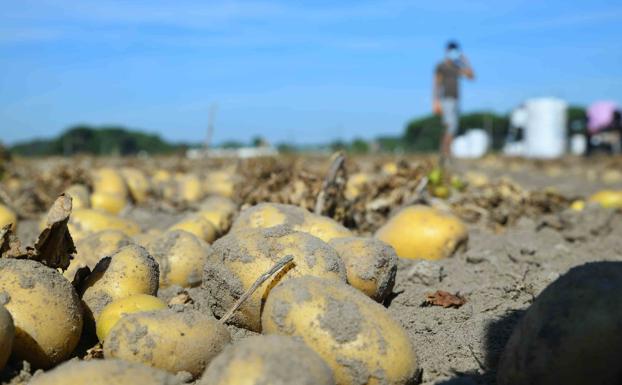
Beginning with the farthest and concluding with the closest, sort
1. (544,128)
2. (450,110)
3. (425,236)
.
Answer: (544,128) → (450,110) → (425,236)

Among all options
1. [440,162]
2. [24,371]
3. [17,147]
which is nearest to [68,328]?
[24,371]

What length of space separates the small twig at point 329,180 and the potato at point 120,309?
2508 millimetres

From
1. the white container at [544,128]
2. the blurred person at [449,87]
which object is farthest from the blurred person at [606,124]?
the blurred person at [449,87]

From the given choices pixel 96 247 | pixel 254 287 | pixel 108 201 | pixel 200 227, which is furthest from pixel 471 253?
pixel 108 201

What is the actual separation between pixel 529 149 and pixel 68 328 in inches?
1274

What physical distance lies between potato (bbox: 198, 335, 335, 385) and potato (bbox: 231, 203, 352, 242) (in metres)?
1.83

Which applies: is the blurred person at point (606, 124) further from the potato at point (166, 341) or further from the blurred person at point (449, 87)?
the potato at point (166, 341)

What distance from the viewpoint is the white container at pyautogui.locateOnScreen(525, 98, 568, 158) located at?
32438mm

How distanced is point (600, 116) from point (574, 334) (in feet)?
76.2

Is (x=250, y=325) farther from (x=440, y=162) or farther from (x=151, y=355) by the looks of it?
(x=440, y=162)

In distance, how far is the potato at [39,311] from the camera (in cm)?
297

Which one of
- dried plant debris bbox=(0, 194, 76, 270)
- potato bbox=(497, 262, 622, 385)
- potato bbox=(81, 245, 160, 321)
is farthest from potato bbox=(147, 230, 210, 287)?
potato bbox=(497, 262, 622, 385)

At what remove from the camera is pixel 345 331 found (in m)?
2.77

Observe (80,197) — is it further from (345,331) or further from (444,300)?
(345,331)
